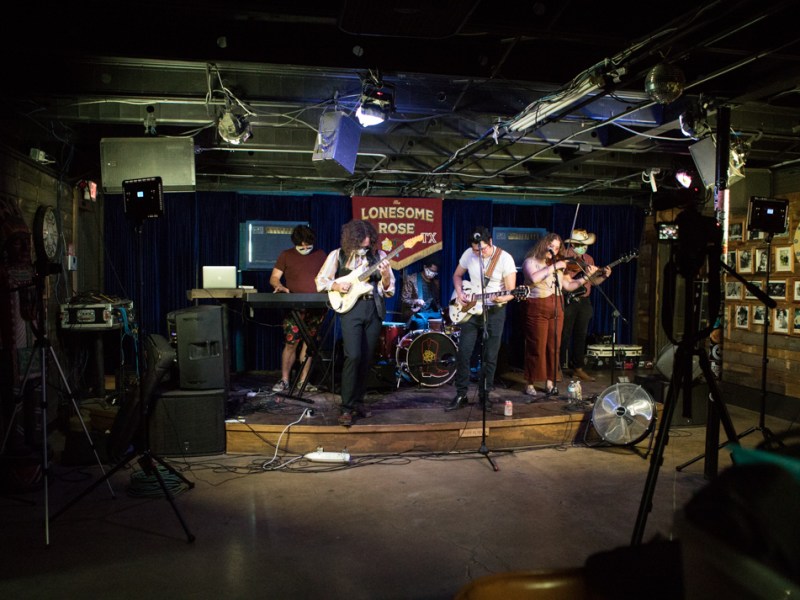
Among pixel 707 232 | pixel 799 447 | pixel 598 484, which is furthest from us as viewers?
pixel 598 484

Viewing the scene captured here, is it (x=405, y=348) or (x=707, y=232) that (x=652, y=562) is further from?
(x=405, y=348)

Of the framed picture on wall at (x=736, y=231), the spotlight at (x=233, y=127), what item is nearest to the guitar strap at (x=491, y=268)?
the spotlight at (x=233, y=127)

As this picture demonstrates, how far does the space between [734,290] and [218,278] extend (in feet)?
23.8

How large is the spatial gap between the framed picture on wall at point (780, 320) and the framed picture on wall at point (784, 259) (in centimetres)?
50

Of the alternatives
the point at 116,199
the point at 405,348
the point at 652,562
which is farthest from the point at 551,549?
the point at 116,199

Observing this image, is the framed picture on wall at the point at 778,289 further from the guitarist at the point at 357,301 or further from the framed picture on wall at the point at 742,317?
the guitarist at the point at 357,301

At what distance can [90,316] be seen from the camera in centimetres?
655

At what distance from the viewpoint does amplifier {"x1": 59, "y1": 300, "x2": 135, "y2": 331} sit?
6.51m

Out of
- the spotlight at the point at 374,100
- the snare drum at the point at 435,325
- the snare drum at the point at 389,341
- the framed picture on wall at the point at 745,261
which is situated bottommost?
the snare drum at the point at 389,341

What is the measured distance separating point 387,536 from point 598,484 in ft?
6.55

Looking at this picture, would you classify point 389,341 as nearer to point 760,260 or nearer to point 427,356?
point 427,356

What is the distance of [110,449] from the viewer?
15.2 feet

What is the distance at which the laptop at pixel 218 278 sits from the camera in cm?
710

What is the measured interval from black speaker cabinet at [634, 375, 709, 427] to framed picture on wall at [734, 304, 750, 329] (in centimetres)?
221
